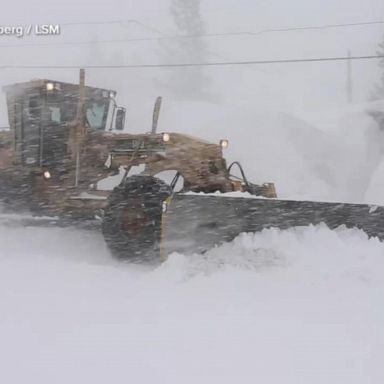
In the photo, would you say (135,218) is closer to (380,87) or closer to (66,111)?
(66,111)

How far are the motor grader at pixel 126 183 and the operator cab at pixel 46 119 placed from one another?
0.6 inches

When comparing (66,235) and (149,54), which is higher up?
(149,54)

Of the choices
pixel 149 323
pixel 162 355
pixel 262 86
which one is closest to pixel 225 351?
pixel 162 355

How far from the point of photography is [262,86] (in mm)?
39875

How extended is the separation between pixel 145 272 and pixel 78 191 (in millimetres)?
2190

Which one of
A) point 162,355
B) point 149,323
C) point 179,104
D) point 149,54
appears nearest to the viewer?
point 162,355

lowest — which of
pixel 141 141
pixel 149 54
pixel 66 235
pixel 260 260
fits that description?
pixel 66 235

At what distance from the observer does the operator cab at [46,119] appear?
862 centimetres

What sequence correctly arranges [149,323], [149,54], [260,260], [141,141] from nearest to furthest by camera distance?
[149,323]
[260,260]
[141,141]
[149,54]

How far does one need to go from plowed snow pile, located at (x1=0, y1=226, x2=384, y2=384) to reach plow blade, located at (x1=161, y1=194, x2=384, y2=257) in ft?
0.53

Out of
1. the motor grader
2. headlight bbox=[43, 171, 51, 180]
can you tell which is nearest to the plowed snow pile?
the motor grader

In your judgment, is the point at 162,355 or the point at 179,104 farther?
the point at 179,104

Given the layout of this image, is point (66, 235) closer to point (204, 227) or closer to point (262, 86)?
point (204, 227)

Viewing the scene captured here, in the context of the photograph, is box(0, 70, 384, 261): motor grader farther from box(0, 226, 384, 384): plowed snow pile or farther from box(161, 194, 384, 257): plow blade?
box(0, 226, 384, 384): plowed snow pile
